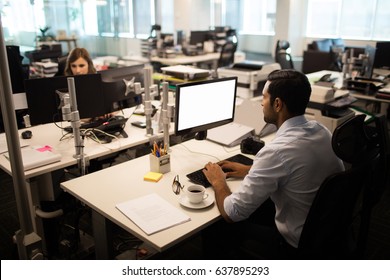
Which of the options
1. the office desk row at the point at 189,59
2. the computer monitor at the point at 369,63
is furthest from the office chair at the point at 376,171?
the office desk row at the point at 189,59

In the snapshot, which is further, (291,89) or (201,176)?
(201,176)

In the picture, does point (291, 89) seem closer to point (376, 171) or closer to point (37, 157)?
point (376, 171)

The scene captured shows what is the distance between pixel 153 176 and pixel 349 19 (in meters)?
8.09

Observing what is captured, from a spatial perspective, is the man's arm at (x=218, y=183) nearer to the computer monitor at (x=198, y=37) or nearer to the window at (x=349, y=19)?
the computer monitor at (x=198, y=37)

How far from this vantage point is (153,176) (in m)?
1.88

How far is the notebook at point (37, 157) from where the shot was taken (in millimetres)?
1946

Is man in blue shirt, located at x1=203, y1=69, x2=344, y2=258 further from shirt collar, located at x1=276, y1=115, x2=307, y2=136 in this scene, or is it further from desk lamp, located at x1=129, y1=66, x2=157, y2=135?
desk lamp, located at x1=129, y1=66, x2=157, y2=135

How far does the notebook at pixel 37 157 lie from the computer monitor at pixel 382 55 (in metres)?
3.75

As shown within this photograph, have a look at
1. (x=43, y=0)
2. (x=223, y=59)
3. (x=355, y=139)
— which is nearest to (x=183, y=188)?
(x=355, y=139)

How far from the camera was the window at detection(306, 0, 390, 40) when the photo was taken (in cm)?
793

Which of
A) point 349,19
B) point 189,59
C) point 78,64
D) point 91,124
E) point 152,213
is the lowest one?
point 152,213

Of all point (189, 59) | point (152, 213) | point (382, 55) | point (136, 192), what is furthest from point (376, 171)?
point (189, 59)

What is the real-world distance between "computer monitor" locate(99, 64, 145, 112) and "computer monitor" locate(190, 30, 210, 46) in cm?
402

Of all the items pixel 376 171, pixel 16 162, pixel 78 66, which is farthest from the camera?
pixel 78 66
